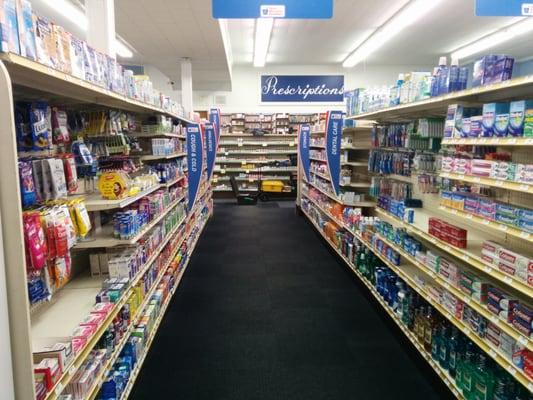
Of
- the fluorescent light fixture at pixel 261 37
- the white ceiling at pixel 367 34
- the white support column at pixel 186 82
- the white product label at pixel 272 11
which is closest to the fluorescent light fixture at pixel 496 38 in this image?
the white ceiling at pixel 367 34

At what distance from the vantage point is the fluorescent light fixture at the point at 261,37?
26.7 ft

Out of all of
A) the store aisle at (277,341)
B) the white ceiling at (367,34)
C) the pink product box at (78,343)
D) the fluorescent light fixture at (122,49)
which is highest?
the white ceiling at (367,34)

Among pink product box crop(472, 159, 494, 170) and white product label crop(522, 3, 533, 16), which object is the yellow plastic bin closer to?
white product label crop(522, 3, 533, 16)

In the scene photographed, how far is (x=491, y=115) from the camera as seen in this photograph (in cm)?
247

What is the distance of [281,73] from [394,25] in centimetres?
555

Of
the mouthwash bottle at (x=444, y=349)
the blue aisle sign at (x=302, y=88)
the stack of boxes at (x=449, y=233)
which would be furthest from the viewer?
the blue aisle sign at (x=302, y=88)

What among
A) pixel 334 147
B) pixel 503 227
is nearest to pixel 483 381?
pixel 503 227

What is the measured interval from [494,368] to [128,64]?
490 inches

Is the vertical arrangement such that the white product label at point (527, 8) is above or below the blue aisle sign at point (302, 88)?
below

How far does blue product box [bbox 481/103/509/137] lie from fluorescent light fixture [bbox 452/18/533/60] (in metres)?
6.95

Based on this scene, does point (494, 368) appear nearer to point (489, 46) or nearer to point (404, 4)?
point (404, 4)

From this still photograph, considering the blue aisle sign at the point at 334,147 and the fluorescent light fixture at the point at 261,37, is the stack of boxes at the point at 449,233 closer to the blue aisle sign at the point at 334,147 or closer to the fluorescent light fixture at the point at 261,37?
the blue aisle sign at the point at 334,147

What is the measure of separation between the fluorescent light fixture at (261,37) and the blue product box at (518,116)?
6.49m

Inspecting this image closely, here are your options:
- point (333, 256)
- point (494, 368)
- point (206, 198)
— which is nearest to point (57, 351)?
point (494, 368)
